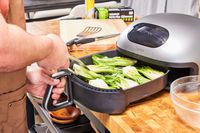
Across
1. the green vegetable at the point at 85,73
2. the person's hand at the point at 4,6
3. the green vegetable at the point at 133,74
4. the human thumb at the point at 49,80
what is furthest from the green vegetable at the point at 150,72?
the person's hand at the point at 4,6

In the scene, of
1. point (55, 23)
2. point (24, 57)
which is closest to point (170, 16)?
point (24, 57)

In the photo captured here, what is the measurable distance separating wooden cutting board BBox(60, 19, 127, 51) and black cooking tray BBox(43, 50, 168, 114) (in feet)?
1.11

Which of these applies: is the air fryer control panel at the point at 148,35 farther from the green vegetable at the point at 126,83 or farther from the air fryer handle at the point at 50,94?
the air fryer handle at the point at 50,94

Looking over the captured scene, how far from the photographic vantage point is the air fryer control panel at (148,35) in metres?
0.87

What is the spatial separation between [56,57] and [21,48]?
135mm

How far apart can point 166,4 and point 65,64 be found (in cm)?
175

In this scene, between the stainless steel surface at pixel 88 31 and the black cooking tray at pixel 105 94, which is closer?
the black cooking tray at pixel 105 94

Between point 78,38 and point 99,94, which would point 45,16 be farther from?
point 99,94

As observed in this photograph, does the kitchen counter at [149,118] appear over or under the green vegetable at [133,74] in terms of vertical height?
under

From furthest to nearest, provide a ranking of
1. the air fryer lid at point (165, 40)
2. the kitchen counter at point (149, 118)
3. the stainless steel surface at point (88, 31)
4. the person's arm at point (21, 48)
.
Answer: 1. the stainless steel surface at point (88, 31)
2. the air fryer lid at point (165, 40)
3. the kitchen counter at point (149, 118)
4. the person's arm at point (21, 48)

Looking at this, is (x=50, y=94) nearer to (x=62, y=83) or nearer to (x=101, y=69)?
(x=62, y=83)

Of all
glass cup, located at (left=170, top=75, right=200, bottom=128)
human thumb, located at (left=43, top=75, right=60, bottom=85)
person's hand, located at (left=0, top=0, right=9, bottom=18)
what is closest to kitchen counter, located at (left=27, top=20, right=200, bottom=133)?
glass cup, located at (left=170, top=75, right=200, bottom=128)

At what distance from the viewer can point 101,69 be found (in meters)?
0.88

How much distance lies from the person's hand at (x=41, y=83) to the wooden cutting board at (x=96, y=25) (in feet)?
0.95
